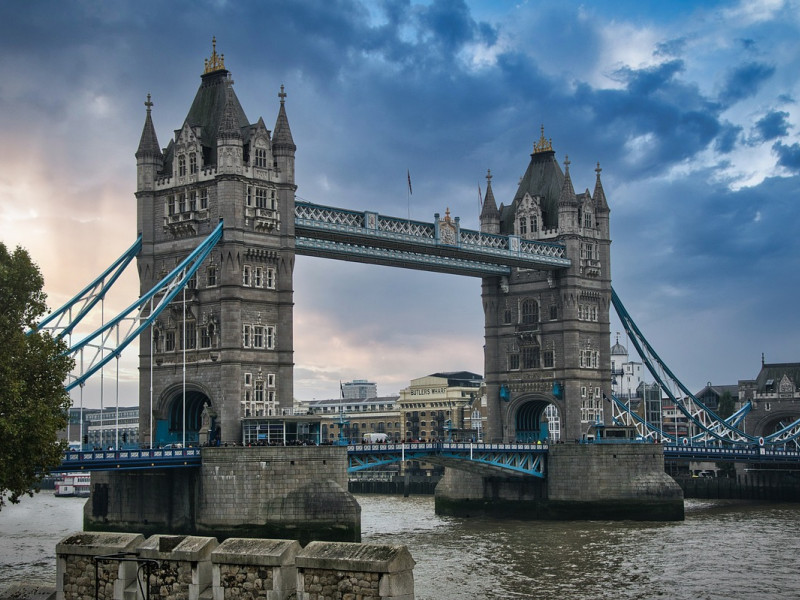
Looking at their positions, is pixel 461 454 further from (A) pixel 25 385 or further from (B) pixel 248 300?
(A) pixel 25 385

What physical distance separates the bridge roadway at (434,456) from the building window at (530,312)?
41.6 ft

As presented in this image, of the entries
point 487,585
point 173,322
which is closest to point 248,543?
point 487,585

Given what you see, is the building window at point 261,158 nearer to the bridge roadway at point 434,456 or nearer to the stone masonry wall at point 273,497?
the bridge roadway at point 434,456

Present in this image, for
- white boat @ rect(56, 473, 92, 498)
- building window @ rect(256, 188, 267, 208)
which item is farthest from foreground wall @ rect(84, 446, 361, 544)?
white boat @ rect(56, 473, 92, 498)

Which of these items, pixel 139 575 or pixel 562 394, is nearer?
pixel 139 575

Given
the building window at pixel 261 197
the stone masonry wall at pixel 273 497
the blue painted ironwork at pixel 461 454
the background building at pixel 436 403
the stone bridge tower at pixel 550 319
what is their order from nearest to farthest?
the stone masonry wall at pixel 273 497
the building window at pixel 261 197
the blue painted ironwork at pixel 461 454
the stone bridge tower at pixel 550 319
the background building at pixel 436 403

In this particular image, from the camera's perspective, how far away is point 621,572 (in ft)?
191

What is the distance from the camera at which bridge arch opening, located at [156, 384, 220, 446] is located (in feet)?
254

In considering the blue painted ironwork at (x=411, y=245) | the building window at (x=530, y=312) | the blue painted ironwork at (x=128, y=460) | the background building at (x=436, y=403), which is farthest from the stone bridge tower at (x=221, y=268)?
the background building at (x=436, y=403)

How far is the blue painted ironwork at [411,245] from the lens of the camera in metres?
81.8

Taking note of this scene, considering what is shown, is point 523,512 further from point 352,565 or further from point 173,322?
point 352,565

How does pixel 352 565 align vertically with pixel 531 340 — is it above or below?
below

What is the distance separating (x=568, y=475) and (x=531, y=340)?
1453 centimetres

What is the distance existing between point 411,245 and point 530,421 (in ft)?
79.0
